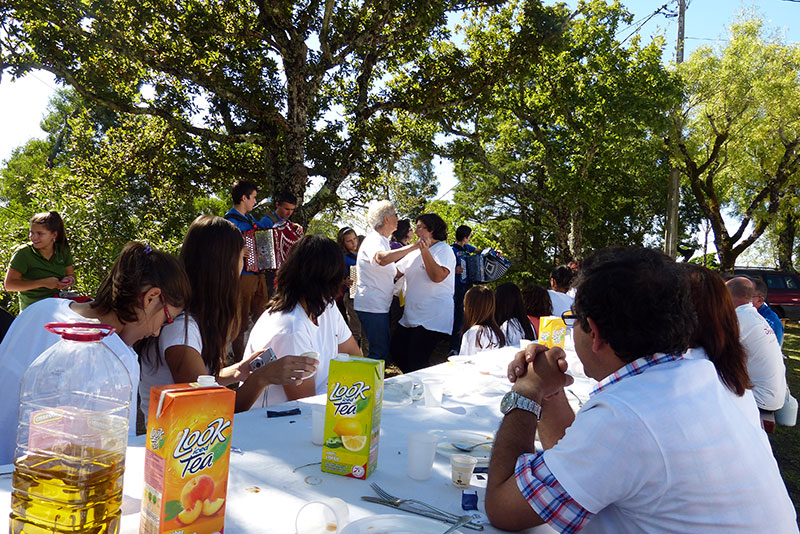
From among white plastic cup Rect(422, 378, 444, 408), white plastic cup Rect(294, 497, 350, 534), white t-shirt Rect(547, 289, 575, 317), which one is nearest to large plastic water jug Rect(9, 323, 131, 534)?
white plastic cup Rect(294, 497, 350, 534)

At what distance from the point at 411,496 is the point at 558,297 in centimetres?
467

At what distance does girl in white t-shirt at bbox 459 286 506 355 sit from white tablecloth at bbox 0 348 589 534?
2057 mm

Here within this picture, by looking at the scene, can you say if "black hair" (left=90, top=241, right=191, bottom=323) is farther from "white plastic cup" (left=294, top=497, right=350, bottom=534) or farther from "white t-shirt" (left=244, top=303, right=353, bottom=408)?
"white plastic cup" (left=294, top=497, right=350, bottom=534)

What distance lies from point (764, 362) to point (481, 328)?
1.97 metres

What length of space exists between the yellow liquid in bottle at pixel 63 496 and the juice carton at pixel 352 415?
1.96 ft

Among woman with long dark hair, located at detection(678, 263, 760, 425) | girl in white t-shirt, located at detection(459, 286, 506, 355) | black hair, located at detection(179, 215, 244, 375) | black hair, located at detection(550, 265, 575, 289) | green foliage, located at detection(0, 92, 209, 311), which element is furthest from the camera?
green foliage, located at detection(0, 92, 209, 311)

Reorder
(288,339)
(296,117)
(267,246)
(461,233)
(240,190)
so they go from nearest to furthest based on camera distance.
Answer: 1. (288,339)
2. (240,190)
3. (267,246)
4. (461,233)
5. (296,117)

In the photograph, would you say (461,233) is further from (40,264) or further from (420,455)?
(420,455)

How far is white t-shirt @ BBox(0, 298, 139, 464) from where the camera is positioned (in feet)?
5.80

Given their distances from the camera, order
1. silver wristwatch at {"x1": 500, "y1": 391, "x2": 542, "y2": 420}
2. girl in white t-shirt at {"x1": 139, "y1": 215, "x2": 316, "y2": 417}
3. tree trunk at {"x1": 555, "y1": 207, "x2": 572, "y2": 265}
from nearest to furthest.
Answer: silver wristwatch at {"x1": 500, "y1": 391, "x2": 542, "y2": 420}, girl in white t-shirt at {"x1": 139, "y1": 215, "x2": 316, "y2": 417}, tree trunk at {"x1": 555, "y1": 207, "x2": 572, "y2": 265}

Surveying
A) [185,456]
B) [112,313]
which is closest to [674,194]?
[112,313]

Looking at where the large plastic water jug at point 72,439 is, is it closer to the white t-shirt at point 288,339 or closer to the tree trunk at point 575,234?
the white t-shirt at point 288,339

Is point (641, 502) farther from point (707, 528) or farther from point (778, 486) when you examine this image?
point (778, 486)

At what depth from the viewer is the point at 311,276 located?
281 centimetres
